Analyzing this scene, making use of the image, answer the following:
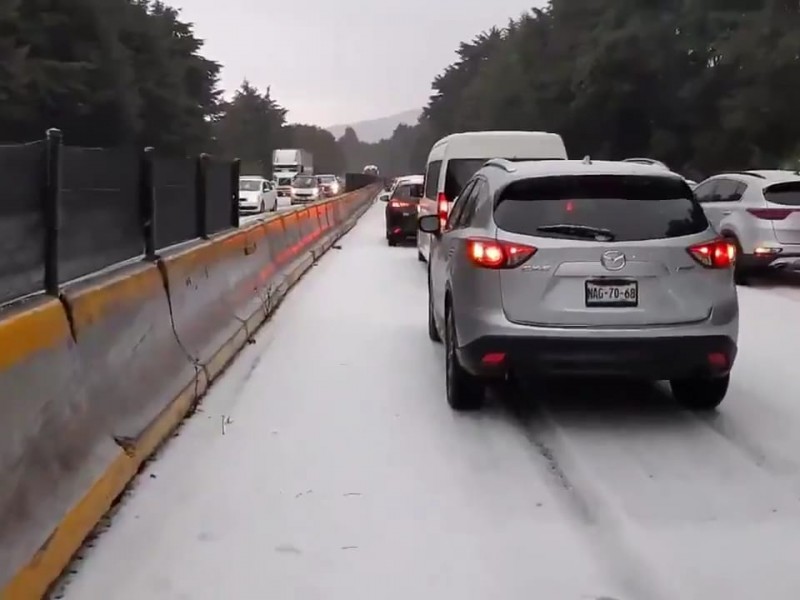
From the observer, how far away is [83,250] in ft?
21.0

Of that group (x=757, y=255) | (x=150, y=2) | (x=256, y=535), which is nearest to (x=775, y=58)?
(x=757, y=255)

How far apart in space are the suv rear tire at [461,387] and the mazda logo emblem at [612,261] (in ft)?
4.00

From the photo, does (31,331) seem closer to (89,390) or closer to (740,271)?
(89,390)

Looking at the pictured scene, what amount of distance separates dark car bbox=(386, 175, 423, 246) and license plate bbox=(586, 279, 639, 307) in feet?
59.3

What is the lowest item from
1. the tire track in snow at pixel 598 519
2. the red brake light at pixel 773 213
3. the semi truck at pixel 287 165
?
the tire track in snow at pixel 598 519

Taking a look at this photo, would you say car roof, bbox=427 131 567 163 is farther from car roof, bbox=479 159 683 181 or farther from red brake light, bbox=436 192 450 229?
car roof, bbox=479 159 683 181

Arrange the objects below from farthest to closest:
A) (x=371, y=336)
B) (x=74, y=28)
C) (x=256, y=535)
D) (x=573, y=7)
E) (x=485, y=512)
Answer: (x=573, y=7)
(x=74, y=28)
(x=371, y=336)
(x=485, y=512)
(x=256, y=535)

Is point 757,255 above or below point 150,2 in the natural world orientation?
below

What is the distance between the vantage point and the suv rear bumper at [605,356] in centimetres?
691

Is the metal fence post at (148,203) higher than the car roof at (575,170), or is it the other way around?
the car roof at (575,170)

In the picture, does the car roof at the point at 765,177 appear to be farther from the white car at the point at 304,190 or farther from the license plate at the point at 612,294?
the white car at the point at 304,190

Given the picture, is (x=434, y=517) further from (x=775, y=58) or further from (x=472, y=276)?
(x=775, y=58)

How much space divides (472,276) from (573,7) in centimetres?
7634

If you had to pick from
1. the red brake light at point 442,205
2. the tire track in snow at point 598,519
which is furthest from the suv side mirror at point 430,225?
the red brake light at point 442,205
